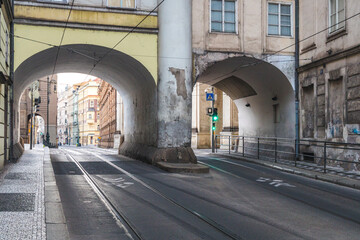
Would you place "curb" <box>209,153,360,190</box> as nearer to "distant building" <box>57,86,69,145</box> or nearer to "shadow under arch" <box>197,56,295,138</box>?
"shadow under arch" <box>197,56,295,138</box>

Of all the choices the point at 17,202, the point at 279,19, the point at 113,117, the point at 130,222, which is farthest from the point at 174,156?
the point at 113,117

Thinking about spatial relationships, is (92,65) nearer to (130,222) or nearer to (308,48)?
(308,48)

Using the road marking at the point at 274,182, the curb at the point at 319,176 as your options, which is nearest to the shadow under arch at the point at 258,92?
the curb at the point at 319,176

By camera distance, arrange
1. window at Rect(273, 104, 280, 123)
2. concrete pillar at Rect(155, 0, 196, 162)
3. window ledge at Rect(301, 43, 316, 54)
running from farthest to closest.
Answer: window at Rect(273, 104, 280, 123), window ledge at Rect(301, 43, 316, 54), concrete pillar at Rect(155, 0, 196, 162)

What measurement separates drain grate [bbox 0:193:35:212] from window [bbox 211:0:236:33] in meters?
12.8

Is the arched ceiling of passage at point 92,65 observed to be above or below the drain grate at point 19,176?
above

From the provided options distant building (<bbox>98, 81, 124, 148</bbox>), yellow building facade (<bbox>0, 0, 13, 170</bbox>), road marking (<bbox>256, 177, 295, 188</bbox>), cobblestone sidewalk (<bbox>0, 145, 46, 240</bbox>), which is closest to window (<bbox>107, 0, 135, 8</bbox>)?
yellow building facade (<bbox>0, 0, 13, 170</bbox>)

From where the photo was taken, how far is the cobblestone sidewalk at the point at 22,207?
605 cm

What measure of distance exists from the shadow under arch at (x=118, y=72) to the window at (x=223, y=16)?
401cm

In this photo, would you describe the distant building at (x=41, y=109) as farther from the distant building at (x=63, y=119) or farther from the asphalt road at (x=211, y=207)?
the distant building at (x=63, y=119)

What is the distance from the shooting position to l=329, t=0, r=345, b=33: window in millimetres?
16781

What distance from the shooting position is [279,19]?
20328 millimetres

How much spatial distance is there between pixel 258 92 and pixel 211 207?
1547 cm

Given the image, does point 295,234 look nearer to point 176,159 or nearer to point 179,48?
point 176,159
